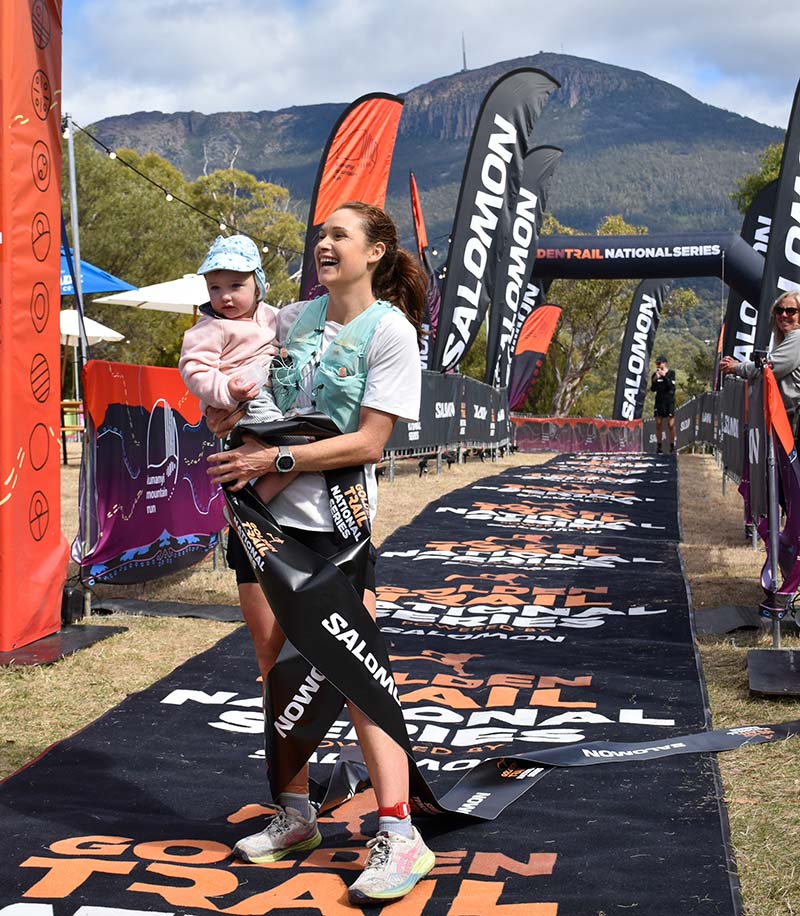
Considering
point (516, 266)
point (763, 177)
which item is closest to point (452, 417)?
point (516, 266)

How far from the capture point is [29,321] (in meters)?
5.33

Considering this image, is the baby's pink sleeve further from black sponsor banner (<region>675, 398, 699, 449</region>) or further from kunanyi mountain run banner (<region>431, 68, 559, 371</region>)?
black sponsor banner (<region>675, 398, 699, 449</region>)

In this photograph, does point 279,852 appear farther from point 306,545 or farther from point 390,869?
point 306,545

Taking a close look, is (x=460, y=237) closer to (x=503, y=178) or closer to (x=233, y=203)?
(x=503, y=178)

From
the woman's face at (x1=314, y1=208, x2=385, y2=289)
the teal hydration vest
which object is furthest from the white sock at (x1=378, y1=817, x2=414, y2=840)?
the woman's face at (x1=314, y1=208, x2=385, y2=289)

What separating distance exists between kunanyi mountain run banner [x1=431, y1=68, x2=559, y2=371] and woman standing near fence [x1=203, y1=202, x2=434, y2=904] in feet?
40.8

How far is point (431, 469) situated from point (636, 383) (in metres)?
15.8

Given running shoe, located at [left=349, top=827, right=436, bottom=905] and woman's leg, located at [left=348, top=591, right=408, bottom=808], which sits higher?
woman's leg, located at [left=348, top=591, right=408, bottom=808]

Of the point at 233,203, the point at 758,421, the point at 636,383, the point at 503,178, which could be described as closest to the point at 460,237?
the point at 503,178

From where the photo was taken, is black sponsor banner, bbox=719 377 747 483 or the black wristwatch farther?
black sponsor banner, bbox=719 377 747 483

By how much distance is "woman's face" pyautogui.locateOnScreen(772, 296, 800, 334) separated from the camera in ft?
20.5

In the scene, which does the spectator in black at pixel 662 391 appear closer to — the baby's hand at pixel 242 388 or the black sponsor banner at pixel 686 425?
the black sponsor banner at pixel 686 425

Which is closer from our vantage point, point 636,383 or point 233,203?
point 636,383

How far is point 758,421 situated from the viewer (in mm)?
6270
